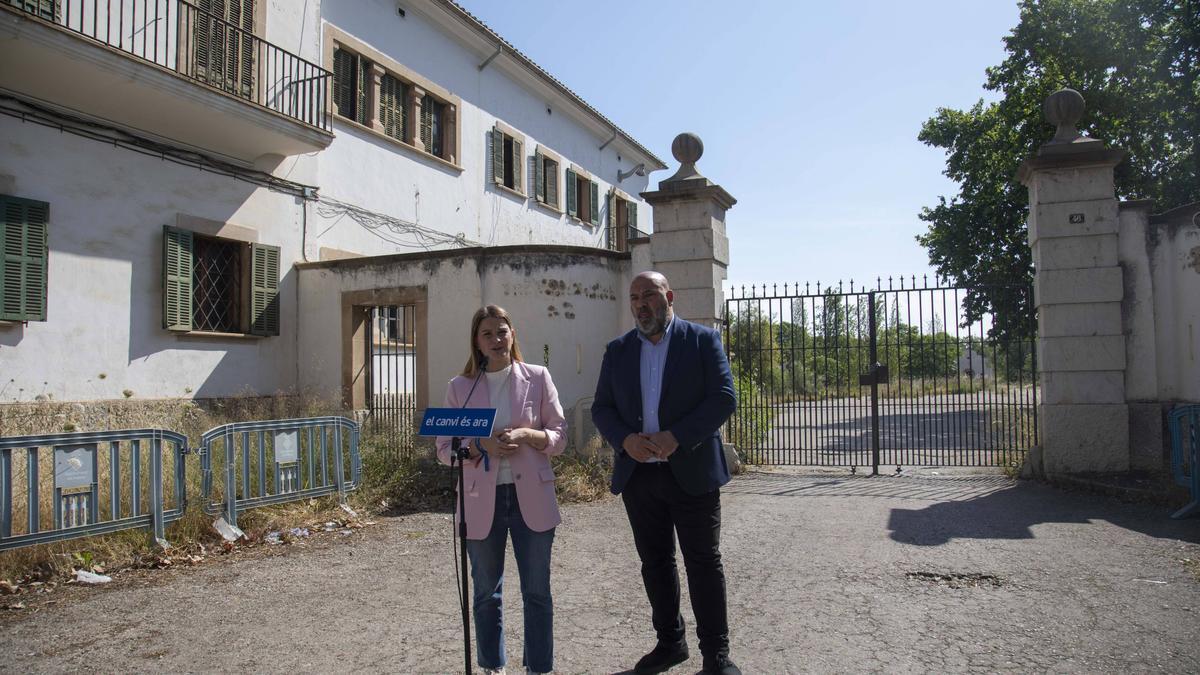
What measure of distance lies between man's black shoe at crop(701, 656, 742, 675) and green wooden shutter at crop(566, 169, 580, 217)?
1807cm

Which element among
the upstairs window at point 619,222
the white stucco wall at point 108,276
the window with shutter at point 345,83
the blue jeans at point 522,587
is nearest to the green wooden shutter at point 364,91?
the window with shutter at point 345,83

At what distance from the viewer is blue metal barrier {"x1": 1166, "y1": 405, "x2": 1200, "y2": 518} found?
6734 millimetres

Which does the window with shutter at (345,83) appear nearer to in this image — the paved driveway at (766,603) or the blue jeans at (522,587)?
the paved driveway at (766,603)

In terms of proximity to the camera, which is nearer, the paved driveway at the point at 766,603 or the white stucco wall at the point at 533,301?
the paved driveway at the point at 766,603

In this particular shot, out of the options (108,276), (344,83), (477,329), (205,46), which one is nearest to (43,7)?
(205,46)

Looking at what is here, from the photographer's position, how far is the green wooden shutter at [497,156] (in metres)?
17.3

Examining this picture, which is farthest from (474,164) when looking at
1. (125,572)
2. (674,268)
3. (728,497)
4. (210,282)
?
(125,572)

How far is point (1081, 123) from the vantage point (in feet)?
64.5

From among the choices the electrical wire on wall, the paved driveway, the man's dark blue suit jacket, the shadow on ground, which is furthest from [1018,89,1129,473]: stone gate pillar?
the electrical wire on wall

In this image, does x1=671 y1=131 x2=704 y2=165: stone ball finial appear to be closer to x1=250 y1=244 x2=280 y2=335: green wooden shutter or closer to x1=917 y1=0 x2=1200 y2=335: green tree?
x1=250 y1=244 x2=280 y2=335: green wooden shutter

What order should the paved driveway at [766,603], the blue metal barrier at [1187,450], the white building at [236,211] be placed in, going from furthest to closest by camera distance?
1. the white building at [236,211]
2. the blue metal barrier at [1187,450]
3. the paved driveway at [766,603]

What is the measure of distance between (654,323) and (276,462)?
4637 millimetres

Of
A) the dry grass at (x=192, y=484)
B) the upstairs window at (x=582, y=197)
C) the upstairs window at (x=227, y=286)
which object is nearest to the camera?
the dry grass at (x=192, y=484)

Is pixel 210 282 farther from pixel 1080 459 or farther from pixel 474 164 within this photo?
pixel 1080 459
